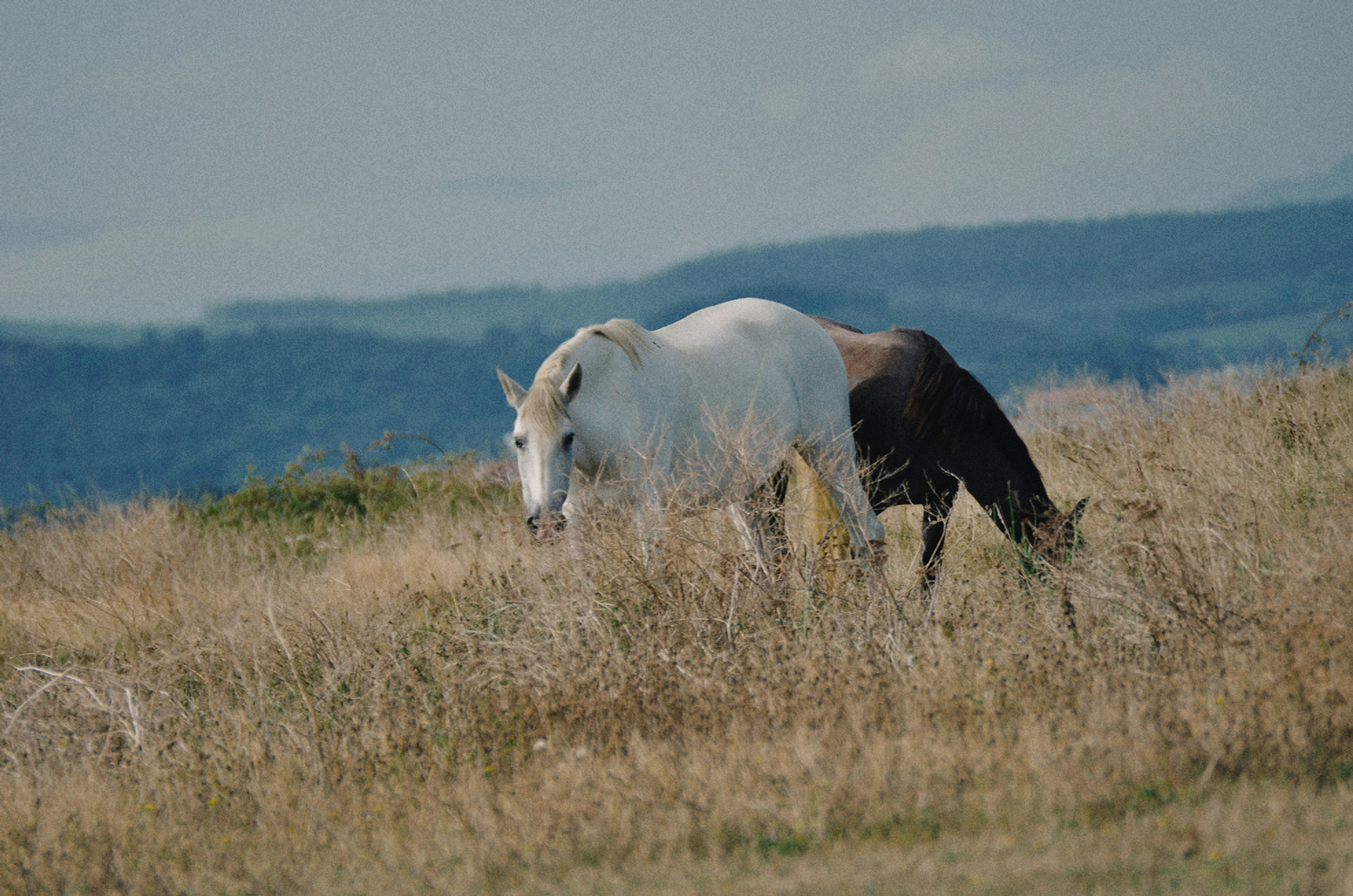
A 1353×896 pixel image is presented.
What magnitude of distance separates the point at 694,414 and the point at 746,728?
243 centimetres

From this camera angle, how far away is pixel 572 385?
17.6 feet

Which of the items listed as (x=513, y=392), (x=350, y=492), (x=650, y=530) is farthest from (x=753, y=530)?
(x=350, y=492)

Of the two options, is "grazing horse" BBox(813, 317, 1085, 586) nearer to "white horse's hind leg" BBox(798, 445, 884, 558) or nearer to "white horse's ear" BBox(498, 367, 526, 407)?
"white horse's hind leg" BBox(798, 445, 884, 558)

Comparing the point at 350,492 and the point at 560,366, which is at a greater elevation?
the point at 560,366

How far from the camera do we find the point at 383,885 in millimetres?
3285

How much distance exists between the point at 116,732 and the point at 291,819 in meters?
1.56

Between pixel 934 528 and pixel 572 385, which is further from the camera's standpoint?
pixel 934 528

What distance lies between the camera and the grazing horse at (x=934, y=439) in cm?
674

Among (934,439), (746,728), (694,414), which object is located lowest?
(746,728)

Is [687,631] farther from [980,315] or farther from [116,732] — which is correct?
[980,315]

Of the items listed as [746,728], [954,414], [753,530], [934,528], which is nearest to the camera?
[746,728]

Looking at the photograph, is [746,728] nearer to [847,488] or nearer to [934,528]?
[847,488]

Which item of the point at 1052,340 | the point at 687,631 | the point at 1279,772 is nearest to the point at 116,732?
the point at 687,631

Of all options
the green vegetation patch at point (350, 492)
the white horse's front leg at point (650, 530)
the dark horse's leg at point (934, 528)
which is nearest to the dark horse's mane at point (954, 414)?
the dark horse's leg at point (934, 528)
